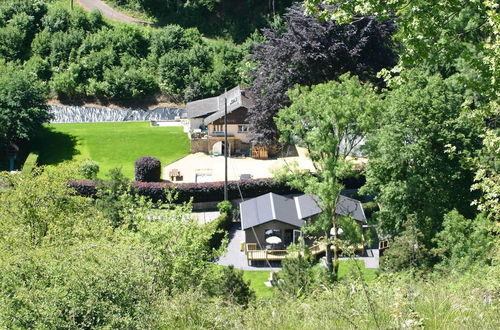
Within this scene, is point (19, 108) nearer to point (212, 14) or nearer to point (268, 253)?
point (268, 253)

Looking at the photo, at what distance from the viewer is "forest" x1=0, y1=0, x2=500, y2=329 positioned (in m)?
10.5

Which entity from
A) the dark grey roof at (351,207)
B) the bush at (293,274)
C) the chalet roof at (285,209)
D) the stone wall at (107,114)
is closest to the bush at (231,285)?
the bush at (293,274)

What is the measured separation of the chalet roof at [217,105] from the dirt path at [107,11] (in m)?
19.3

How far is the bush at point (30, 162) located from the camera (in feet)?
130

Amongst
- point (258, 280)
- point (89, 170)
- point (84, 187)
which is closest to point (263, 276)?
point (258, 280)

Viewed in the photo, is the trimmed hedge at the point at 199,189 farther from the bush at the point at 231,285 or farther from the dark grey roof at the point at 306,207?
the bush at the point at 231,285

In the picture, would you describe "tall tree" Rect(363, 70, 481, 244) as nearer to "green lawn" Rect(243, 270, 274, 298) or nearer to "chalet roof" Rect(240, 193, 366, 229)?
"green lawn" Rect(243, 270, 274, 298)

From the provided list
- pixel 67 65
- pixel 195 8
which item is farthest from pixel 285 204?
pixel 195 8

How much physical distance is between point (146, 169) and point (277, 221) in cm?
1011

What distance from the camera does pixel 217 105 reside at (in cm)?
4828

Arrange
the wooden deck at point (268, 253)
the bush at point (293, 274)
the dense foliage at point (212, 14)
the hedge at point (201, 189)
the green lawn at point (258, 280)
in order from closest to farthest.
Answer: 1. the bush at point (293, 274)
2. the green lawn at point (258, 280)
3. the wooden deck at point (268, 253)
4. the hedge at point (201, 189)
5. the dense foliage at point (212, 14)

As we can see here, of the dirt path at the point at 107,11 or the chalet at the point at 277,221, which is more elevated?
the dirt path at the point at 107,11

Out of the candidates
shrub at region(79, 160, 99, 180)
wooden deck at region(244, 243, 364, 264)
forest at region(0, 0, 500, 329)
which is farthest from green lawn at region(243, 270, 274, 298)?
shrub at region(79, 160, 99, 180)

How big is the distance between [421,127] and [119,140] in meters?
27.4
